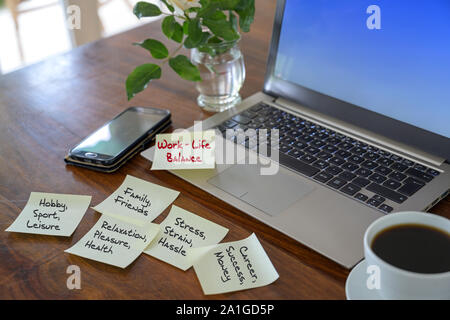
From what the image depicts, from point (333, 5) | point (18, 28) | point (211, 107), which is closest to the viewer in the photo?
point (333, 5)

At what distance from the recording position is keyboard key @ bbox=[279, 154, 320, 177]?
748 mm

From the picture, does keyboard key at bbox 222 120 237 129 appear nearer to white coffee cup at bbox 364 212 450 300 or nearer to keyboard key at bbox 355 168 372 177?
keyboard key at bbox 355 168 372 177

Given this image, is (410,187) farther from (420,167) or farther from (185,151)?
(185,151)

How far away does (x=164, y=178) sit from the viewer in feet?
2.58

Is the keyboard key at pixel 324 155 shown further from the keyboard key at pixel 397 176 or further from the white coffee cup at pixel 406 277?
the white coffee cup at pixel 406 277

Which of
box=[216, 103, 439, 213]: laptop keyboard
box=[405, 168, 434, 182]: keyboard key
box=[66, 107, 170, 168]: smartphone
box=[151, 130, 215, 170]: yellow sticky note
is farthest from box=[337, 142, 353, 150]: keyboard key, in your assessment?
box=[66, 107, 170, 168]: smartphone

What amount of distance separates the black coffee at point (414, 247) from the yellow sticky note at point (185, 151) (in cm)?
31

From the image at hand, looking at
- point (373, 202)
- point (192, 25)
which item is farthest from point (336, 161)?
point (192, 25)

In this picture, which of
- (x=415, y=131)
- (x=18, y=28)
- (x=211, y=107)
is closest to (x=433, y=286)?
(x=415, y=131)

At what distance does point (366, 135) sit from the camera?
812 millimetres

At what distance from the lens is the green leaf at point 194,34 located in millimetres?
803

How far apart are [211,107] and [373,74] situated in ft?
1.02

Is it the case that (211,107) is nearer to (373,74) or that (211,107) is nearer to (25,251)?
(373,74)

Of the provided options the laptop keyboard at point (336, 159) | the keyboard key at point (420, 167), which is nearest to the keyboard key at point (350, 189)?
the laptop keyboard at point (336, 159)
